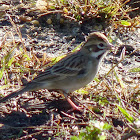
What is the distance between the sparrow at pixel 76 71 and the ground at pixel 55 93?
0.20m

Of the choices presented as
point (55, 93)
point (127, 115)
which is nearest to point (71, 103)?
point (55, 93)

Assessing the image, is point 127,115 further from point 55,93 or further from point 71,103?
point 55,93

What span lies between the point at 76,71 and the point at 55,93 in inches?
16.7

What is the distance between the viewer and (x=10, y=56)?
5324 mm

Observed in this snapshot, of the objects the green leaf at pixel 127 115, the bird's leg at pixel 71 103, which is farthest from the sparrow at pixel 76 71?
the green leaf at pixel 127 115

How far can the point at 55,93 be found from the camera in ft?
16.8

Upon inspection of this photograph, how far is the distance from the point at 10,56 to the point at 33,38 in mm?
851

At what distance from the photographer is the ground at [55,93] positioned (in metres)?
4.39

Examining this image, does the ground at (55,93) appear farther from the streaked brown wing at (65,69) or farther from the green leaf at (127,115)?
the streaked brown wing at (65,69)

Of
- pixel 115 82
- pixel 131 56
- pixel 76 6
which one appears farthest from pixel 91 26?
pixel 115 82

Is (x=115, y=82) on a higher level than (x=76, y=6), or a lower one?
lower

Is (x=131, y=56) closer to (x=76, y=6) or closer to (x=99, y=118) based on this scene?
(x=76, y=6)

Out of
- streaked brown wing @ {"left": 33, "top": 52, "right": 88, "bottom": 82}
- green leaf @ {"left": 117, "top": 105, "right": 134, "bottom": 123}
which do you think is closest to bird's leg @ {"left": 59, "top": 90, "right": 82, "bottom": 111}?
streaked brown wing @ {"left": 33, "top": 52, "right": 88, "bottom": 82}

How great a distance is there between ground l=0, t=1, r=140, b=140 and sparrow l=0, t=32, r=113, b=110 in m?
0.20
